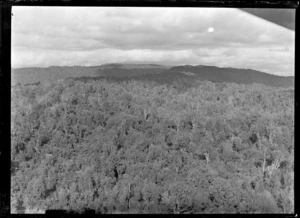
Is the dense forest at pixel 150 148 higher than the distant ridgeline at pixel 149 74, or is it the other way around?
the distant ridgeline at pixel 149 74

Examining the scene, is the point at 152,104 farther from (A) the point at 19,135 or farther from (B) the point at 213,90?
(A) the point at 19,135

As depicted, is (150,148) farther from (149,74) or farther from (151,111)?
(149,74)

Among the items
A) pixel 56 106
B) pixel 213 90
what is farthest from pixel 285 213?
pixel 56 106

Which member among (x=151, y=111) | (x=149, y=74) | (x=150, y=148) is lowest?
(x=150, y=148)

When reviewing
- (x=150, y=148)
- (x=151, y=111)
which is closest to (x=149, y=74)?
(x=151, y=111)
